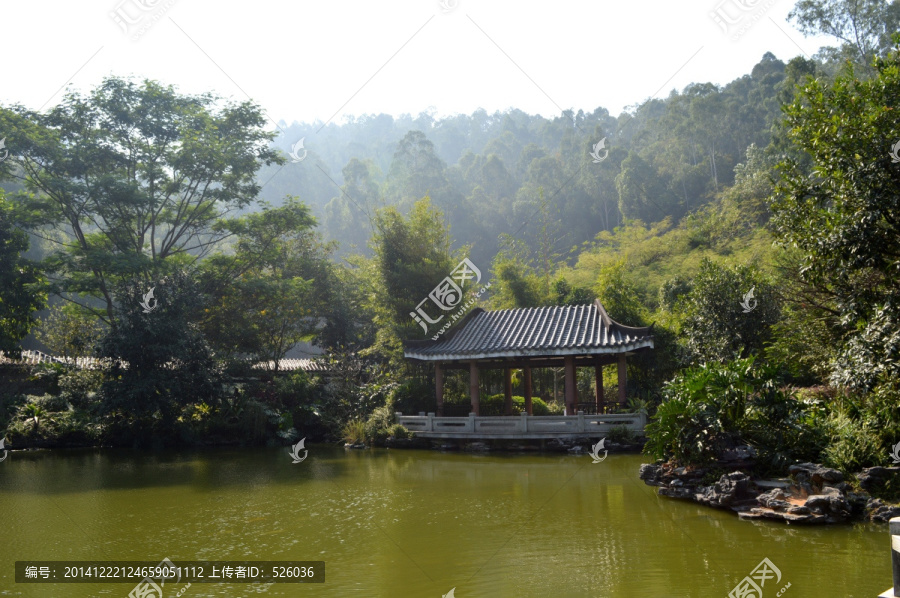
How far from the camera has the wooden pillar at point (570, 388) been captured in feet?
45.3

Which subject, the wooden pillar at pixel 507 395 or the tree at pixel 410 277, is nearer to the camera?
the wooden pillar at pixel 507 395

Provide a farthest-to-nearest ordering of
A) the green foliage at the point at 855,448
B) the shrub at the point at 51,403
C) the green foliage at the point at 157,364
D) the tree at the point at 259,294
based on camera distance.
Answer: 1. the tree at the point at 259,294
2. the shrub at the point at 51,403
3. the green foliage at the point at 157,364
4. the green foliage at the point at 855,448

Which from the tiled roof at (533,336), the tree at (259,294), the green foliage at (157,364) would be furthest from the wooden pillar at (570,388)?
the tree at (259,294)

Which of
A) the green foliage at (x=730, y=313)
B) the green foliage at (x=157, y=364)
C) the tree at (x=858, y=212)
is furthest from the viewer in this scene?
the green foliage at (x=157, y=364)

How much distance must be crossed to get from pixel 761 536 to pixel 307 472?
7410 millimetres

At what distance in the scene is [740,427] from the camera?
27.6 ft

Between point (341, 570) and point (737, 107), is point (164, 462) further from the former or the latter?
point (737, 107)

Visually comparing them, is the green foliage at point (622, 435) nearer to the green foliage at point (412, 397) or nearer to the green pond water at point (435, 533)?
the green pond water at point (435, 533)

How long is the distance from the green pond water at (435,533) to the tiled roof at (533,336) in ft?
8.40

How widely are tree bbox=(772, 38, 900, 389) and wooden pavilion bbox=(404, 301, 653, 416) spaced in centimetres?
583

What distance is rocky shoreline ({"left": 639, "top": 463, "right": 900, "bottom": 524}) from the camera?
22.0 feet

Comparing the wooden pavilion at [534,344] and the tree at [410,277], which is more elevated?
the tree at [410,277]

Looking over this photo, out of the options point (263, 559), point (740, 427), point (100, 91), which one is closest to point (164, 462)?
point (263, 559)

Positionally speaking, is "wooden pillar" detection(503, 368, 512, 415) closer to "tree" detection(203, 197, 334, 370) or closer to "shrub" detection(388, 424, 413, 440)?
"shrub" detection(388, 424, 413, 440)
